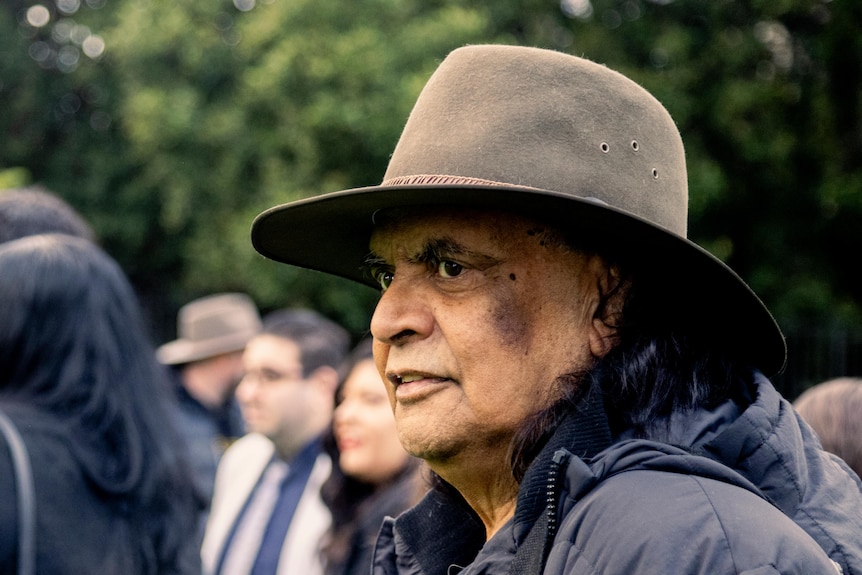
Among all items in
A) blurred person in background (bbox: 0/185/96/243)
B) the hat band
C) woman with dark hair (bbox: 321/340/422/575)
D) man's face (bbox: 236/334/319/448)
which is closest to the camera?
the hat band

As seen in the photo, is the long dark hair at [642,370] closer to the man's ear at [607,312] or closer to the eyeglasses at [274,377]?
the man's ear at [607,312]

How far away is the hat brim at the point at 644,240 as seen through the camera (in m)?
1.59

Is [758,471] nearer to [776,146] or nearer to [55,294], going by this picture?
[55,294]

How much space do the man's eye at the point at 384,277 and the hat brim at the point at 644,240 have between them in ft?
0.39

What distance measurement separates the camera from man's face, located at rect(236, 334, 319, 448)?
518 cm

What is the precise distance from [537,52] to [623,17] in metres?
16.7

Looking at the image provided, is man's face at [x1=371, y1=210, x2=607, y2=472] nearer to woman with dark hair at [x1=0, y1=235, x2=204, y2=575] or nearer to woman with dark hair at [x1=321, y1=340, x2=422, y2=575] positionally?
woman with dark hair at [x1=0, y1=235, x2=204, y2=575]

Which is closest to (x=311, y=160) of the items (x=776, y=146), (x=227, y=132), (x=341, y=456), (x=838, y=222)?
(x=227, y=132)

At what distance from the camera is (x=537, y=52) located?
1810mm

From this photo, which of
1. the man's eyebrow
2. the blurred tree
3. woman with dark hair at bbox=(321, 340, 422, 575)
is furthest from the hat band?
the blurred tree

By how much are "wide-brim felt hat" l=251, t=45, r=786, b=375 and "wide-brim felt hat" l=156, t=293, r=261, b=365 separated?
5.77m

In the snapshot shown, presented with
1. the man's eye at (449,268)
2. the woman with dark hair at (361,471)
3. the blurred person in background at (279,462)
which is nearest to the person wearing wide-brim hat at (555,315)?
the man's eye at (449,268)

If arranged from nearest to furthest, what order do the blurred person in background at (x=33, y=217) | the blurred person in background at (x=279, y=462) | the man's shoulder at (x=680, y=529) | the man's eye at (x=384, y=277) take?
the man's shoulder at (x=680, y=529) → the man's eye at (x=384, y=277) → the blurred person in background at (x=33, y=217) → the blurred person in background at (x=279, y=462)

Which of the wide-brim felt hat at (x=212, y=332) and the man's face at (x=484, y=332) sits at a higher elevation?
the man's face at (x=484, y=332)
